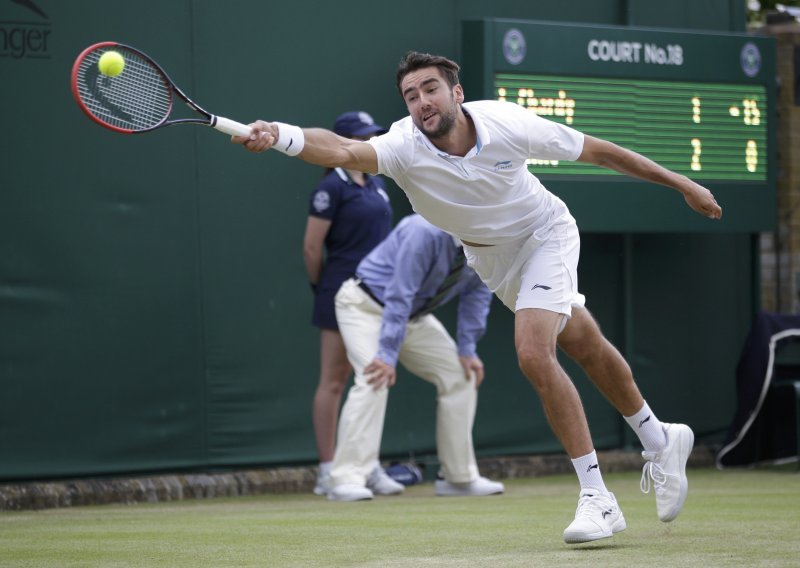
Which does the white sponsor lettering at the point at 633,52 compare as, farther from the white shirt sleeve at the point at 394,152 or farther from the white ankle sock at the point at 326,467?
the white shirt sleeve at the point at 394,152

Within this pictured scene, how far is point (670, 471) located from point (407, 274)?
2360mm

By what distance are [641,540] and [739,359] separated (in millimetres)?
5326

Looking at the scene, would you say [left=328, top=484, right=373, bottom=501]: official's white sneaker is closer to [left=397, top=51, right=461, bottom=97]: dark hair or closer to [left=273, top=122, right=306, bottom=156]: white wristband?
[left=397, top=51, right=461, bottom=97]: dark hair

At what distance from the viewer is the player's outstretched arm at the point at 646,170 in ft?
19.3

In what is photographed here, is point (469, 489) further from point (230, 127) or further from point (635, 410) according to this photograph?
point (230, 127)

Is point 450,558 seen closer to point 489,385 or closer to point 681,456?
point 681,456

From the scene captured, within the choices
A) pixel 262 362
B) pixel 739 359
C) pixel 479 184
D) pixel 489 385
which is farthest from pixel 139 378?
pixel 739 359

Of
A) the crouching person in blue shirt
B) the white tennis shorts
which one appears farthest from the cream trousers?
the white tennis shorts

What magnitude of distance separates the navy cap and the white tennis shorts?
2.44 m

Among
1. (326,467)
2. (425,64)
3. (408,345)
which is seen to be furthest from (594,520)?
(326,467)

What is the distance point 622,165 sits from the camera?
5934 millimetres

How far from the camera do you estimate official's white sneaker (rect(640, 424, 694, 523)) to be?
5.87 m

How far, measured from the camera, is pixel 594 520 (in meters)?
5.43

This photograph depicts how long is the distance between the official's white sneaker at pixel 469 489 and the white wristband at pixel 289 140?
374 centimetres
